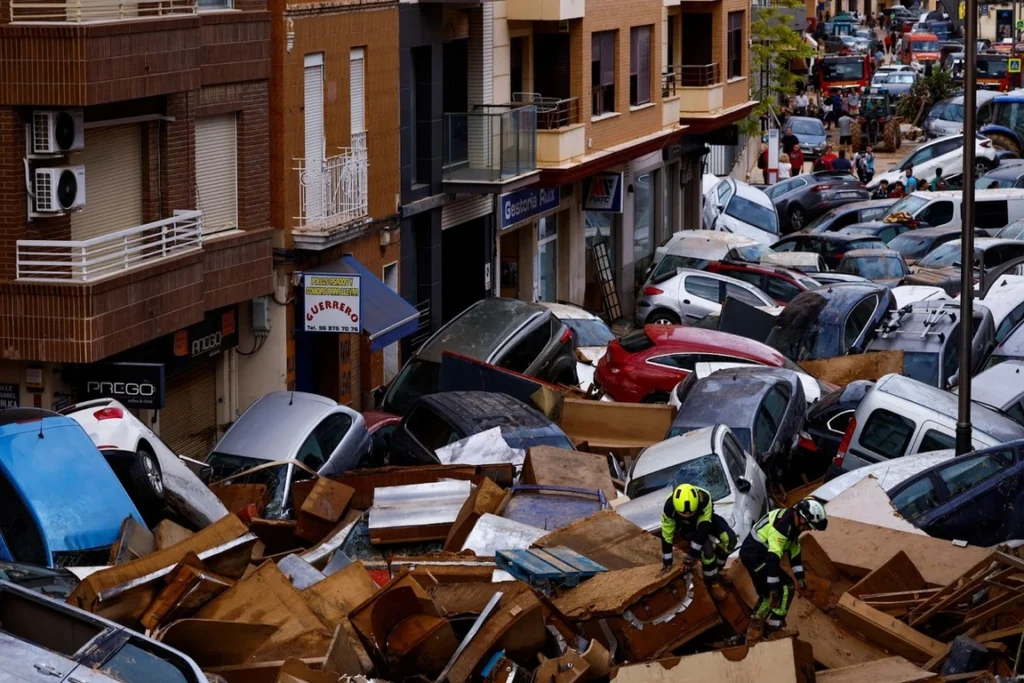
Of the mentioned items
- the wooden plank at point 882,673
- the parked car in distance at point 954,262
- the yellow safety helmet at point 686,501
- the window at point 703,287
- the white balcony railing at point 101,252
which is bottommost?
the wooden plank at point 882,673

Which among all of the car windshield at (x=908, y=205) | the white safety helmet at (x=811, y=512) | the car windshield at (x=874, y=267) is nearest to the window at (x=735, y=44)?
the car windshield at (x=908, y=205)

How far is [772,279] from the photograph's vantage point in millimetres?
30391

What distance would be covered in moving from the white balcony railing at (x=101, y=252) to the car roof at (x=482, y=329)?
4158 millimetres


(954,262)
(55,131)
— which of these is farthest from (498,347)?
(954,262)

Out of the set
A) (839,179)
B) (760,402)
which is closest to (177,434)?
(760,402)

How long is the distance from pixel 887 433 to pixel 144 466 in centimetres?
785

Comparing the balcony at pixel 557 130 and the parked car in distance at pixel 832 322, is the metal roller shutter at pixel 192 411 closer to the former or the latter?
the parked car in distance at pixel 832 322

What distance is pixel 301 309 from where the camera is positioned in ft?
71.8

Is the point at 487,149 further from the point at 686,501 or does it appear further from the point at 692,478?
the point at 686,501

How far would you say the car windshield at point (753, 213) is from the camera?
40131 millimetres

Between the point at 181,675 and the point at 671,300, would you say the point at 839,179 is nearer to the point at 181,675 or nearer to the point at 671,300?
the point at 671,300

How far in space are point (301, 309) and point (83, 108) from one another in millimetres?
5112

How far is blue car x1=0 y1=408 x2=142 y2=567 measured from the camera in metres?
13.8

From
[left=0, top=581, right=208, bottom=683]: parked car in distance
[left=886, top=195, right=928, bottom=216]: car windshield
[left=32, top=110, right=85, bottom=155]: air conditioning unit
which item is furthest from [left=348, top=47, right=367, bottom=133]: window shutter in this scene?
[left=886, top=195, right=928, bottom=216]: car windshield
